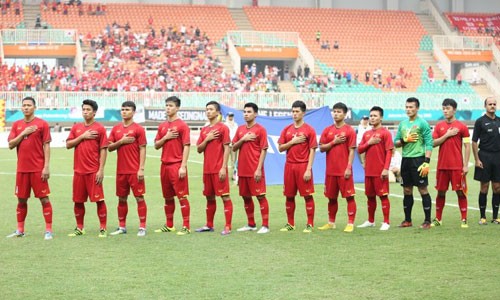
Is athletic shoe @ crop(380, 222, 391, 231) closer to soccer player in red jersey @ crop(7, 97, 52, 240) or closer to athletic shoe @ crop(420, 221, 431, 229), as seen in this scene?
athletic shoe @ crop(420, 221, 431, 229)

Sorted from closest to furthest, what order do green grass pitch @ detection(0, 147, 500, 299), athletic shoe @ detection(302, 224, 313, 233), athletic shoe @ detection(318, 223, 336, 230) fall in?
green grass pitch @ detection(0, 147, 500, 299) → athletic shoe @ detection(302, 224, 313, 233) → athletic shoe @ detection(318, 223, 336, 230)

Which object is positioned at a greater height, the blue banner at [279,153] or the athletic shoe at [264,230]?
the blue banner at [279,153]

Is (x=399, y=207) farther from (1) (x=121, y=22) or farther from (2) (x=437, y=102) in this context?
(1) (x=121, y=22)

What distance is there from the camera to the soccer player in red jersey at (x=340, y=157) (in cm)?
1322

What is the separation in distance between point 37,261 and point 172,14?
50.8 metres

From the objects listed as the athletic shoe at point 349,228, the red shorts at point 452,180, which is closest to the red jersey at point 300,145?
the athletic shoe at point 349,228

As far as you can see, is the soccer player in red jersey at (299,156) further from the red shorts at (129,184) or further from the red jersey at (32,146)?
the red jersey at (32,146)

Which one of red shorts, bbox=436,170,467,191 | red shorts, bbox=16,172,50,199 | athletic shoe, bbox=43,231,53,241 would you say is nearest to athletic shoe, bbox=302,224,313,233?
red shorts, bbox=436,170,467,191

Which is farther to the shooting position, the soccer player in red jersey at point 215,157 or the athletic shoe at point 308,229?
the athletic shoe at point 308,229

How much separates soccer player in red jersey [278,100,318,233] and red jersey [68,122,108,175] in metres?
2.63

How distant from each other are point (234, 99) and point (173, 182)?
33940mm

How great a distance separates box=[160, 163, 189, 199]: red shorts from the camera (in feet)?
42.4

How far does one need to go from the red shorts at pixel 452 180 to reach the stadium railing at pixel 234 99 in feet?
106

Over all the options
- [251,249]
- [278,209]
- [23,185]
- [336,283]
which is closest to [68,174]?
[278,209]
